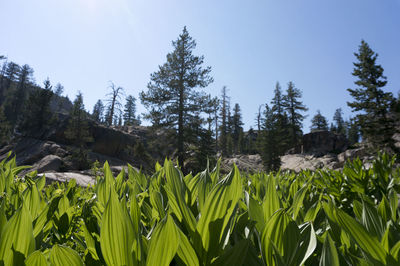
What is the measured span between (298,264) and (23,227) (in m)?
0.55

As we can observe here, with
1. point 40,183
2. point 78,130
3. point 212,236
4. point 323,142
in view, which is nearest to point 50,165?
point 78,130

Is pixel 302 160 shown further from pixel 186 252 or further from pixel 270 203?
pixel 186 252

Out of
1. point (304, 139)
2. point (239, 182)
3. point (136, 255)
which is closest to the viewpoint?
point (136, 255)

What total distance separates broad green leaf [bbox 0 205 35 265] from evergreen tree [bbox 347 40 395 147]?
107 feet

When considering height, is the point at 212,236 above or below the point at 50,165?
below

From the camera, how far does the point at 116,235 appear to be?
36 centimetres

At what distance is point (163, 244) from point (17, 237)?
1.00 ft

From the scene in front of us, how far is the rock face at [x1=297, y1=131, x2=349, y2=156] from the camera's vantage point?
47.0 m

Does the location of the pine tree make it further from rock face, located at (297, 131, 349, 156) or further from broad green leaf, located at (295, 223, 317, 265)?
broad green leaf, located at (295, 223, 317, 265)

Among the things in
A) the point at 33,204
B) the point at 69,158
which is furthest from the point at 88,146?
the point at 33,204

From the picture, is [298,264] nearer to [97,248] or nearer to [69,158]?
[97,248]

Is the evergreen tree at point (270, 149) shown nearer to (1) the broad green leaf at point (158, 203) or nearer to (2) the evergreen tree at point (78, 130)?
(2) the evergreen tree at point (78, 130)

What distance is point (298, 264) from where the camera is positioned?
0.45m

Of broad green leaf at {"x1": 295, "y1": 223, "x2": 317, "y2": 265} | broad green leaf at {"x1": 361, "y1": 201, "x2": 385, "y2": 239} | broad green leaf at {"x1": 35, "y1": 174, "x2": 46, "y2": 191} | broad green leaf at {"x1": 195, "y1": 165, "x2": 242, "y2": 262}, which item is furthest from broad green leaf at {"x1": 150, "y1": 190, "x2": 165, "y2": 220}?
broad green leaf at {"x1": 35, "y1": 174, "x2": 46, "y2": 191}
